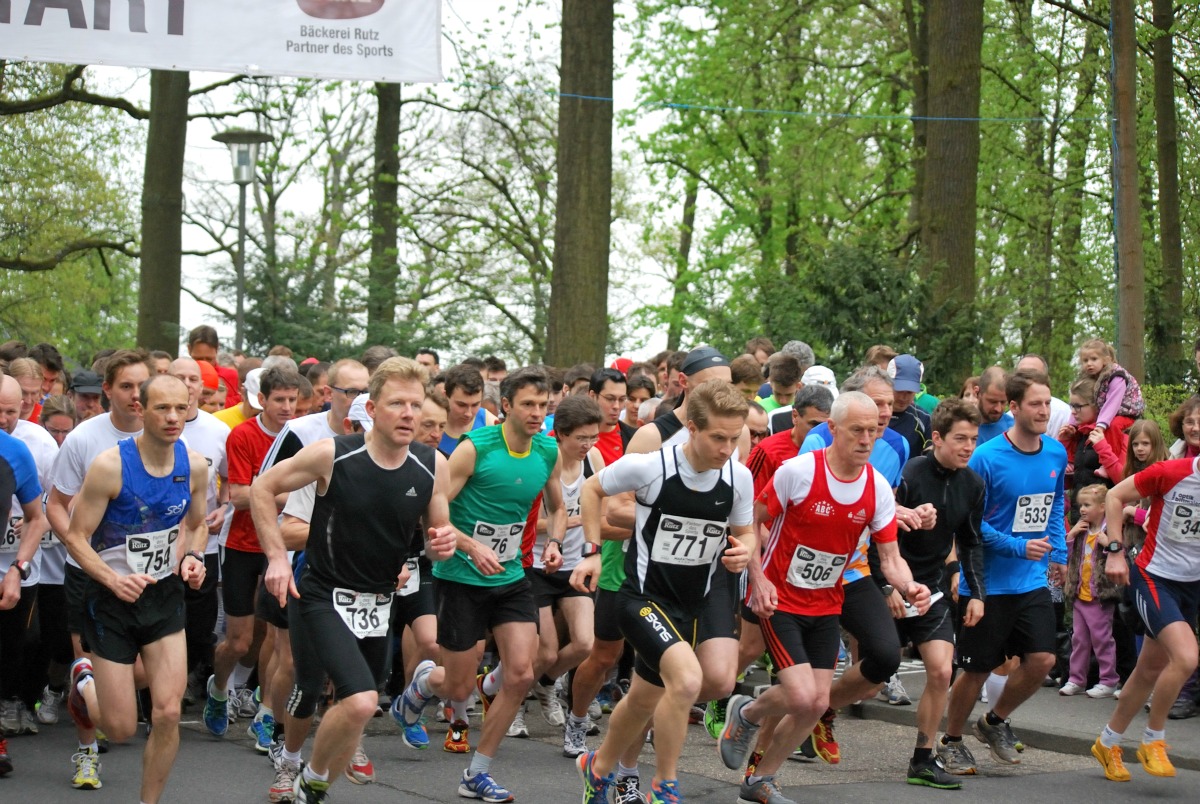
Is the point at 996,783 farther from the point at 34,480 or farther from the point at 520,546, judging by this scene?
the point at 34,480

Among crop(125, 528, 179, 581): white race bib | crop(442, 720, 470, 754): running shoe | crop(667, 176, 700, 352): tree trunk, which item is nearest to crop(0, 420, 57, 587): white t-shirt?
crop(125, 528, 179, 581): white race bib

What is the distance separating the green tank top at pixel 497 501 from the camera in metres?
7.78

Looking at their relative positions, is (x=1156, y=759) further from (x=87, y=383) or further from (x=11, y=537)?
(x=87, y=383)

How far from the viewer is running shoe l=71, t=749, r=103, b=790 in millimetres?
7375

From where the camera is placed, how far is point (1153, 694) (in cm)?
800

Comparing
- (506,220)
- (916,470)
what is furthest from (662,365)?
(506,220)

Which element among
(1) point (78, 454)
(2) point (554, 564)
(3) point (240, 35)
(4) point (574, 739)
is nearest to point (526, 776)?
(4) point (574, 739)

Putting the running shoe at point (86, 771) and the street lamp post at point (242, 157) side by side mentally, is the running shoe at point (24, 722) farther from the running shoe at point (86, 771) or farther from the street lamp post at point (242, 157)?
the street lamp post at point (242, 157)

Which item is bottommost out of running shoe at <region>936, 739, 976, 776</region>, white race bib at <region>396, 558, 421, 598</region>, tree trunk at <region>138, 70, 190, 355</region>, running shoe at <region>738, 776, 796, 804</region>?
running shoe at <region>936, 739, 976, 776</region>

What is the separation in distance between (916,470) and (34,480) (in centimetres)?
475

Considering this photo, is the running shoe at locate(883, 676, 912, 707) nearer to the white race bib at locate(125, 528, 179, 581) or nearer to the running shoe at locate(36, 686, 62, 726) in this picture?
the white race bib at locate(125, 528, 179, 581)

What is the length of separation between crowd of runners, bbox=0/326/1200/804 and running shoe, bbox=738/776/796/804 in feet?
0.04

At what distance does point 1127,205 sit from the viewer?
15.2 m

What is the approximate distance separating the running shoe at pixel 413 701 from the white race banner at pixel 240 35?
7035 millimetres
